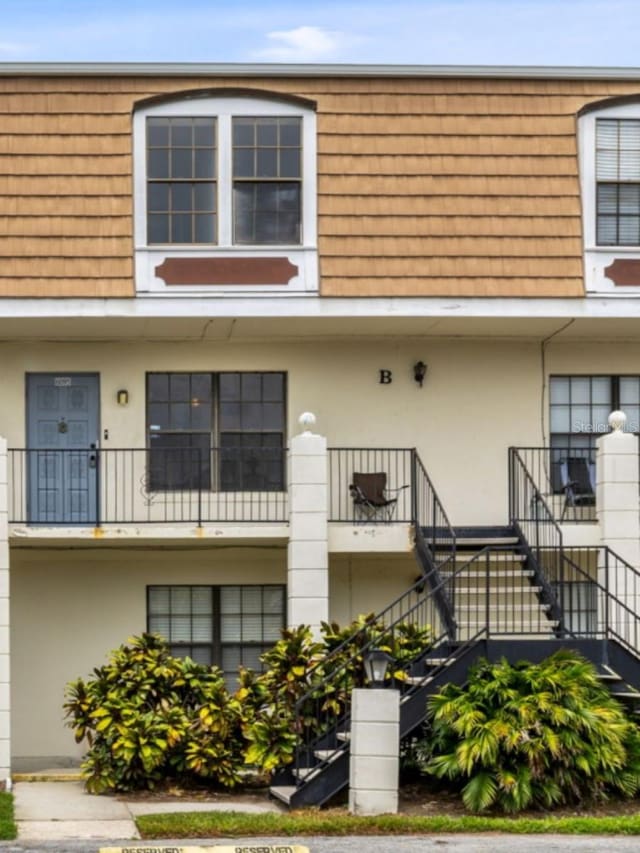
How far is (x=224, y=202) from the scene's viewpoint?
22.2 m

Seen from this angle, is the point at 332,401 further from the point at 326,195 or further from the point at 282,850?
the point at 282,850

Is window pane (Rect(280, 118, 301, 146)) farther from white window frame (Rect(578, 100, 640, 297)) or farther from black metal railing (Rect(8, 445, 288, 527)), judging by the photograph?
black metal railing (Rect(8, 445, 288, 527))

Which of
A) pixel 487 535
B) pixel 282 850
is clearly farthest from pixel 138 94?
pixel 282 850

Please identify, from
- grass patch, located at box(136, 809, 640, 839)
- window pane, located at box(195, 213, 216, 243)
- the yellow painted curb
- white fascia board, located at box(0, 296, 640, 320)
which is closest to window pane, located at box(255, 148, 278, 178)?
window pane, located at box(195, 213, 216, 243)

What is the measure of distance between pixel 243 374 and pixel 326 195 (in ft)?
9.20

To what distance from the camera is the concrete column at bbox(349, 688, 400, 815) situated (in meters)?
17.7

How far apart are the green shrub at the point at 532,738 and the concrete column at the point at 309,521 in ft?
10.4

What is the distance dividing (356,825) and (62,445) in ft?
26.2

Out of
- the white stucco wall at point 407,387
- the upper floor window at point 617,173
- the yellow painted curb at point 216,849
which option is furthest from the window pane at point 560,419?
the yellow painted curb at point 216,849

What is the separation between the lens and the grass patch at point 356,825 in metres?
16.7

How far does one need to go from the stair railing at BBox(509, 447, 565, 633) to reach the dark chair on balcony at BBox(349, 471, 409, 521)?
1.52 metres

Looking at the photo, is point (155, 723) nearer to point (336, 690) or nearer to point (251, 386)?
point (336, 690)

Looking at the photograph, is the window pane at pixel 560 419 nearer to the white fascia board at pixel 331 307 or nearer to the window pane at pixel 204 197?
the white fascia board at pixel 331 307

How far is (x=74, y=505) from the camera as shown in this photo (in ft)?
74.5
